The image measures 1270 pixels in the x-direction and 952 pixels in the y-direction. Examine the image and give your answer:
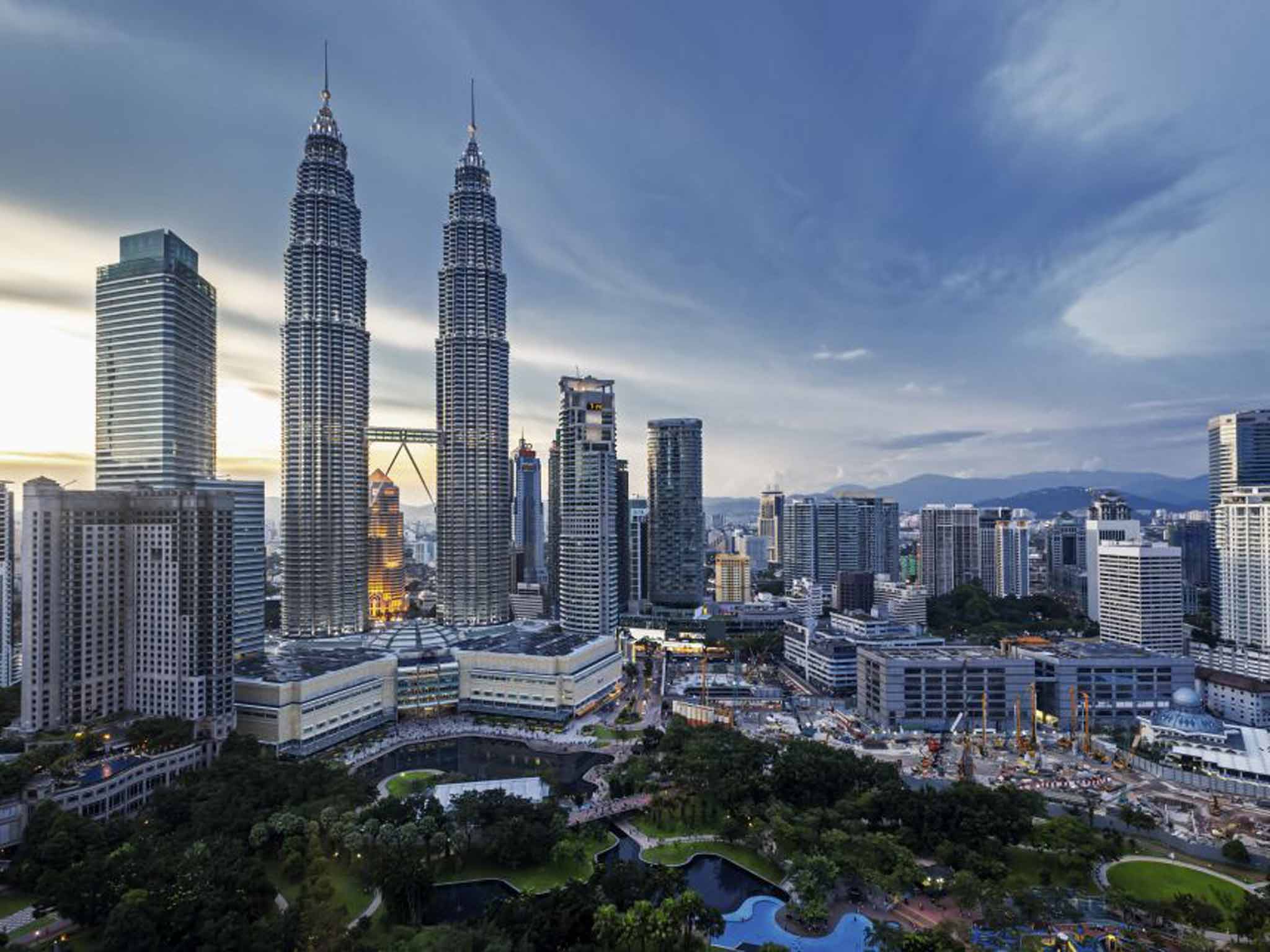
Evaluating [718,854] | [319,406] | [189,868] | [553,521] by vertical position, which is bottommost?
[718,854]

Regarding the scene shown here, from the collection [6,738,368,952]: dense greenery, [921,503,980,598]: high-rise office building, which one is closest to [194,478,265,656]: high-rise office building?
[6,738,368,952]: dense greenery

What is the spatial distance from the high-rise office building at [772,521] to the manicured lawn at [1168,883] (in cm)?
11178

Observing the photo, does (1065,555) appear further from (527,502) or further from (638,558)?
(527,502)

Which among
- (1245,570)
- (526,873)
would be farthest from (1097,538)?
(526,873)

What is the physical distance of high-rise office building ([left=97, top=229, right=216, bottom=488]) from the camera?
5028cm

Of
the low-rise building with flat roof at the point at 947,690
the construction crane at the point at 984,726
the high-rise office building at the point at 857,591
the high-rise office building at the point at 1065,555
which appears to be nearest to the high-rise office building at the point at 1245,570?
the low-rise building with flat roof at the point at 947,690

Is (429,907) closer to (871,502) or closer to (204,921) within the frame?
(204,921)

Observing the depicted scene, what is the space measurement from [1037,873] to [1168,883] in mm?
4347

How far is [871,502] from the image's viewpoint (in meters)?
105

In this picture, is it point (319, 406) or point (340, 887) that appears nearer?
point (340, 887)

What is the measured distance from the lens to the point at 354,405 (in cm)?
6419

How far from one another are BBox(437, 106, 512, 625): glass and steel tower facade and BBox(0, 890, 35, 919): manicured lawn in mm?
43284

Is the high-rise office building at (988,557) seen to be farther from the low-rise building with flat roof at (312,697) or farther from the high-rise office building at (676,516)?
the low-rise building with flat roof at (312,697)

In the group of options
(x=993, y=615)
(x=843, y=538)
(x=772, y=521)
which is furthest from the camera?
(x=772, y=521)
